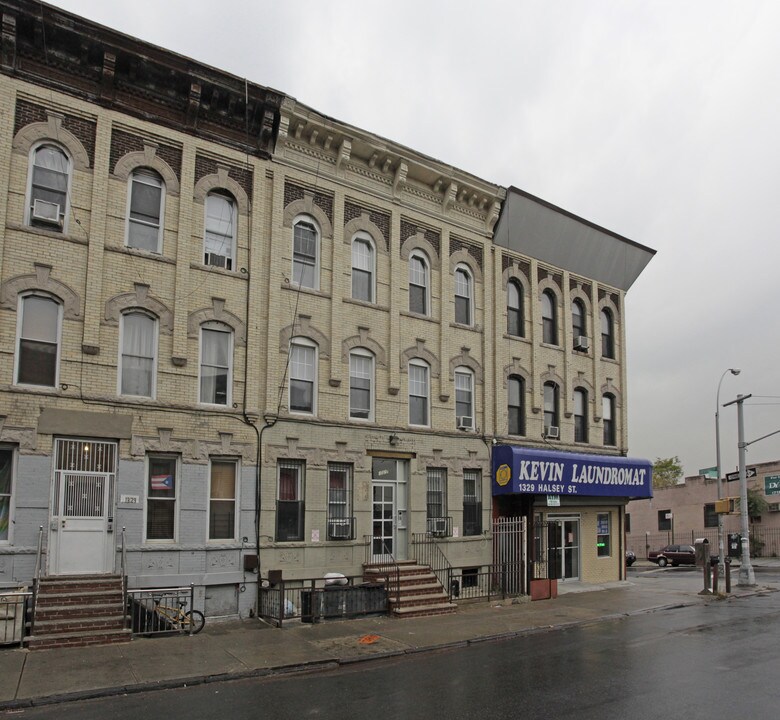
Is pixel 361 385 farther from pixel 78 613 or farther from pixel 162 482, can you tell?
pixel 78 613

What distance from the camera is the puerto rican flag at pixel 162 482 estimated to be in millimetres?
16547

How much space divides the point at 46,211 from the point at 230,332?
470 cm

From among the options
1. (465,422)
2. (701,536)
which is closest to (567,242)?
(465,422)

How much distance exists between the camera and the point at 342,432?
63.7 feet

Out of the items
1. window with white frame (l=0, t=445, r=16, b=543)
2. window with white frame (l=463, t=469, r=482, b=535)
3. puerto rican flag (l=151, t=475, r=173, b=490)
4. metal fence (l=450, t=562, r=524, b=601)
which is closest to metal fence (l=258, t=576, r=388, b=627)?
puerto rican flag (l=151, t=475, r=173, b=490)

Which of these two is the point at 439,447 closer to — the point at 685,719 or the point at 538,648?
the point at 538,648

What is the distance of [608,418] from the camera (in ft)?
91.6

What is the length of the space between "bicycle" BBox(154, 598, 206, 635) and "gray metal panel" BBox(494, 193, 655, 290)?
1445 centimetres

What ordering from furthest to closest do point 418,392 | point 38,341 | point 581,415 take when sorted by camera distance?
point 581,415 → point 418,392 → point 38,341

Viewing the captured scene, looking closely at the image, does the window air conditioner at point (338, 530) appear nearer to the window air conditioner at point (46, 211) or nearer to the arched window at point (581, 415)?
the window air conditioner at point (46, 211)

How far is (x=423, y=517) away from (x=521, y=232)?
996 cm

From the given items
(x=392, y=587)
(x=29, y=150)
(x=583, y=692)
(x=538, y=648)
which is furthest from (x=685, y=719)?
(x=29, y=150)

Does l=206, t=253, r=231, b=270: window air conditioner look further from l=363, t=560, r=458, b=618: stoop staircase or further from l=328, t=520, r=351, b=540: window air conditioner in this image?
l=363, t=560, r=458, b=618: stoop staircase

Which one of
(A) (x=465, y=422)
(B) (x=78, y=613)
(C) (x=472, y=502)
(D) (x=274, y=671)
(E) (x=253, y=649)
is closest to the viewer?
(D) (x=274, y=671)
